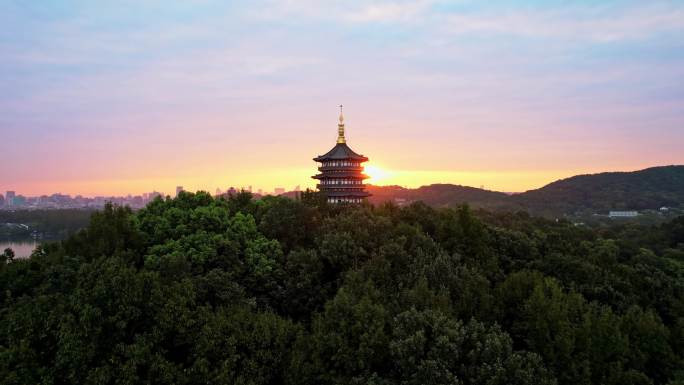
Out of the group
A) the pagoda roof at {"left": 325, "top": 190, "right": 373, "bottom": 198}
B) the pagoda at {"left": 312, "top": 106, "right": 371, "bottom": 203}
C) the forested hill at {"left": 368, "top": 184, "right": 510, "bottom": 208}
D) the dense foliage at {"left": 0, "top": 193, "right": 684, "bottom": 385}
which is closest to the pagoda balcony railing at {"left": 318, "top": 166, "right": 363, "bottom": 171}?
the pagoda at {"left": 312, "top": 106, "right": 371, "bottom": 203}

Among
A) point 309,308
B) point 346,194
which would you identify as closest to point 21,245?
point 346,194

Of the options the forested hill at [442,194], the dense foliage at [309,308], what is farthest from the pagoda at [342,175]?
the forested hill at [442,194]

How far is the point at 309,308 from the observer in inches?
711

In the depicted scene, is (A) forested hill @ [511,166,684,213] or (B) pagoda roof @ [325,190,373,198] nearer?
(B) pagoda roof @ [325,190,373,198]

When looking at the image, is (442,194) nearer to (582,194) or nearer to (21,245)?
(582,194)

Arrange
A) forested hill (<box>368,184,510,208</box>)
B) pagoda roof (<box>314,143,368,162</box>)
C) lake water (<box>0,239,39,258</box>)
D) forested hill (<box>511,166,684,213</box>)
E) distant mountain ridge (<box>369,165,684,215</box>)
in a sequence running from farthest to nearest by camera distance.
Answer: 1. forested hill (<box>368,184,510,208</box>)
2. forested hill (<box>511,166,684,213</box>)
3. distant mountain ridge (<box>369,165,684,215</box>)
4. lake water (<box>0,239,39,258</box>)
5. pagoda roof (<box>314,143,368,162</box>)

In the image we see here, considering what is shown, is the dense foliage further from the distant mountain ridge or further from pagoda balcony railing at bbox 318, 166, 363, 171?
the distant mountain ridge

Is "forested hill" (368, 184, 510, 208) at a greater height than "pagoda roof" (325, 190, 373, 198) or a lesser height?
greater

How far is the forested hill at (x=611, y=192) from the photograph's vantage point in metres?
108

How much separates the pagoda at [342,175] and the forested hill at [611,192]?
84859 mm

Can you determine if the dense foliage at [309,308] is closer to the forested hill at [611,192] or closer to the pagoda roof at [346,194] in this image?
the pagoda roof at [346,194]

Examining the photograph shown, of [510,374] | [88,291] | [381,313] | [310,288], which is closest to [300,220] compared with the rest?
[310,288]

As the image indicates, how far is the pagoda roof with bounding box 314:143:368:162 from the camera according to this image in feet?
94.5

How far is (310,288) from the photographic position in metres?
18.3
